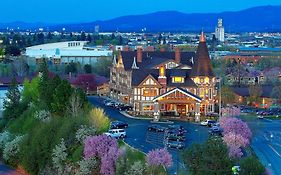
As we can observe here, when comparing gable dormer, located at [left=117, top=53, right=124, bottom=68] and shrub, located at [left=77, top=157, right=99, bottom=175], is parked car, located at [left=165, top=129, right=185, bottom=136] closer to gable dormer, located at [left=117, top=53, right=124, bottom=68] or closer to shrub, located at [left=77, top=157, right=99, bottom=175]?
shrub, located at [left=77, top=157, right=99, bottom=175]

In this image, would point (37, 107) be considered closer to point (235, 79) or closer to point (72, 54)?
point (235, 79)

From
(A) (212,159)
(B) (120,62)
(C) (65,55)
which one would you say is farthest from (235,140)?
(C) (65,55)

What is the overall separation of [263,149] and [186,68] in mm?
10696

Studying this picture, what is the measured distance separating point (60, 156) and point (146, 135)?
5.32m

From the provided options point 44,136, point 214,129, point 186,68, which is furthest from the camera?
point 186,68

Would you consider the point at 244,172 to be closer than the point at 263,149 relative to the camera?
Yes

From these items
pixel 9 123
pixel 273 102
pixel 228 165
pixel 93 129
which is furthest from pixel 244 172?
pixel 273 102

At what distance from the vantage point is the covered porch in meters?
30.4

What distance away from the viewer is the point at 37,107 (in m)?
27.3

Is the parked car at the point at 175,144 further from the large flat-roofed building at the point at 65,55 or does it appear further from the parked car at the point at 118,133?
the large flat-roofed building at the point at 65,55

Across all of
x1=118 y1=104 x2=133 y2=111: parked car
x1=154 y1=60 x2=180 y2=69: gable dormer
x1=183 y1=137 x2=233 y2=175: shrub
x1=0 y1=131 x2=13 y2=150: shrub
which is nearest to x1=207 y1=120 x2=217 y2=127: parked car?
x1=118 y1=104 x2=133 y2=111: parked car

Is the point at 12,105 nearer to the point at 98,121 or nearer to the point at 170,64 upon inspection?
the point at 170,64

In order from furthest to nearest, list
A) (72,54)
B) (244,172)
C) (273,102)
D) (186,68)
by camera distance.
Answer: (72,54) → (273,102) → (186,68) → (244,172)

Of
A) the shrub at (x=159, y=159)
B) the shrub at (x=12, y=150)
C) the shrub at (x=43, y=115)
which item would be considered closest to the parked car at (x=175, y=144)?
the shrub at (x=43, y=115)
